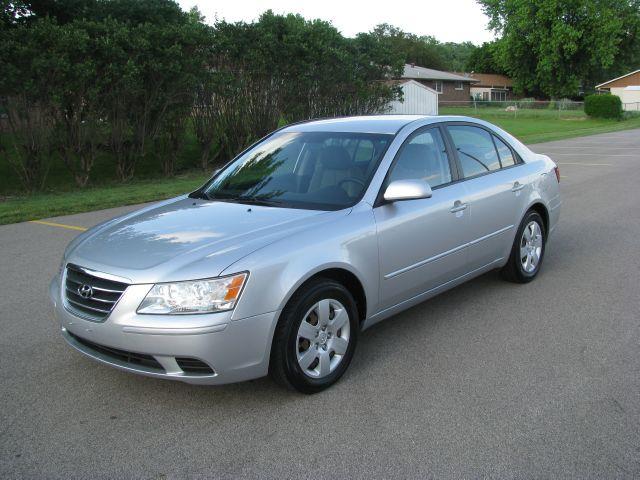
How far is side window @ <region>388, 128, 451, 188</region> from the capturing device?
4590mm

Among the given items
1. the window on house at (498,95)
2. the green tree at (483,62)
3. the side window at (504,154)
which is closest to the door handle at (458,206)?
the side window at (504,154)

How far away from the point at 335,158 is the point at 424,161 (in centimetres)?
68

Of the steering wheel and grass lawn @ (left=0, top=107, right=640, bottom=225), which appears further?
grass lawn @ (left=0, top=107, right=640, bottom=225)

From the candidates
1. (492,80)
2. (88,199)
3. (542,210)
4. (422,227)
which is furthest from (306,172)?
(492,80)

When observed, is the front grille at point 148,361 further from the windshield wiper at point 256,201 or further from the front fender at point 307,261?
the windshield wiper at point 256,201

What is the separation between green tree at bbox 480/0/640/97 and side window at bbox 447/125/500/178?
59428mm

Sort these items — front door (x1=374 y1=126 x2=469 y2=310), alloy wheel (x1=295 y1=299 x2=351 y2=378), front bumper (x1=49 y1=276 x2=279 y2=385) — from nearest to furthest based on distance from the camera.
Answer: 1. front bumper (x1=49 y1=276 x2=279 y2=385)
2. alloy wheel (x1=295 y1=299 x2=351 y2=378)
3. front door (x1=374 y1=126 x2=469 y2=310)

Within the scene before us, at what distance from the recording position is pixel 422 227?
4.50 metres

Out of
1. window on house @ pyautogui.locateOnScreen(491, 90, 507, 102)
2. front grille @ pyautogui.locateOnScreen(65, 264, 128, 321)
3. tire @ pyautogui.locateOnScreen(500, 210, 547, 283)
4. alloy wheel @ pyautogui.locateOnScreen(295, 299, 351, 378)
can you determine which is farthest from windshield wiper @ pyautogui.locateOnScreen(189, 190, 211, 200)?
window on house @ pyautogui.locateOnScreen(491, 90, 507, 102)

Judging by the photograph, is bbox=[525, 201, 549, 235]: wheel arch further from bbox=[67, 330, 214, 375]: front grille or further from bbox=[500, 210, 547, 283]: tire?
bbox=[67, 330, 214, 375]: front grille

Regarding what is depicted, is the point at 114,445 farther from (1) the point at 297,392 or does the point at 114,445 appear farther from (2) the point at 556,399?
(2) the point at 556,399

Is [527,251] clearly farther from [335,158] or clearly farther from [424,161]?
[335,158]

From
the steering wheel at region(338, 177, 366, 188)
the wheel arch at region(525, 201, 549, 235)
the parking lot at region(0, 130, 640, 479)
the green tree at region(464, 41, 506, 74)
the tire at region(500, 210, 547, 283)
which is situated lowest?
the parking lot at region(0, 130, 640, 479)

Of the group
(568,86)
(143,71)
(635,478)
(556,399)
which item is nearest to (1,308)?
(556,399)
